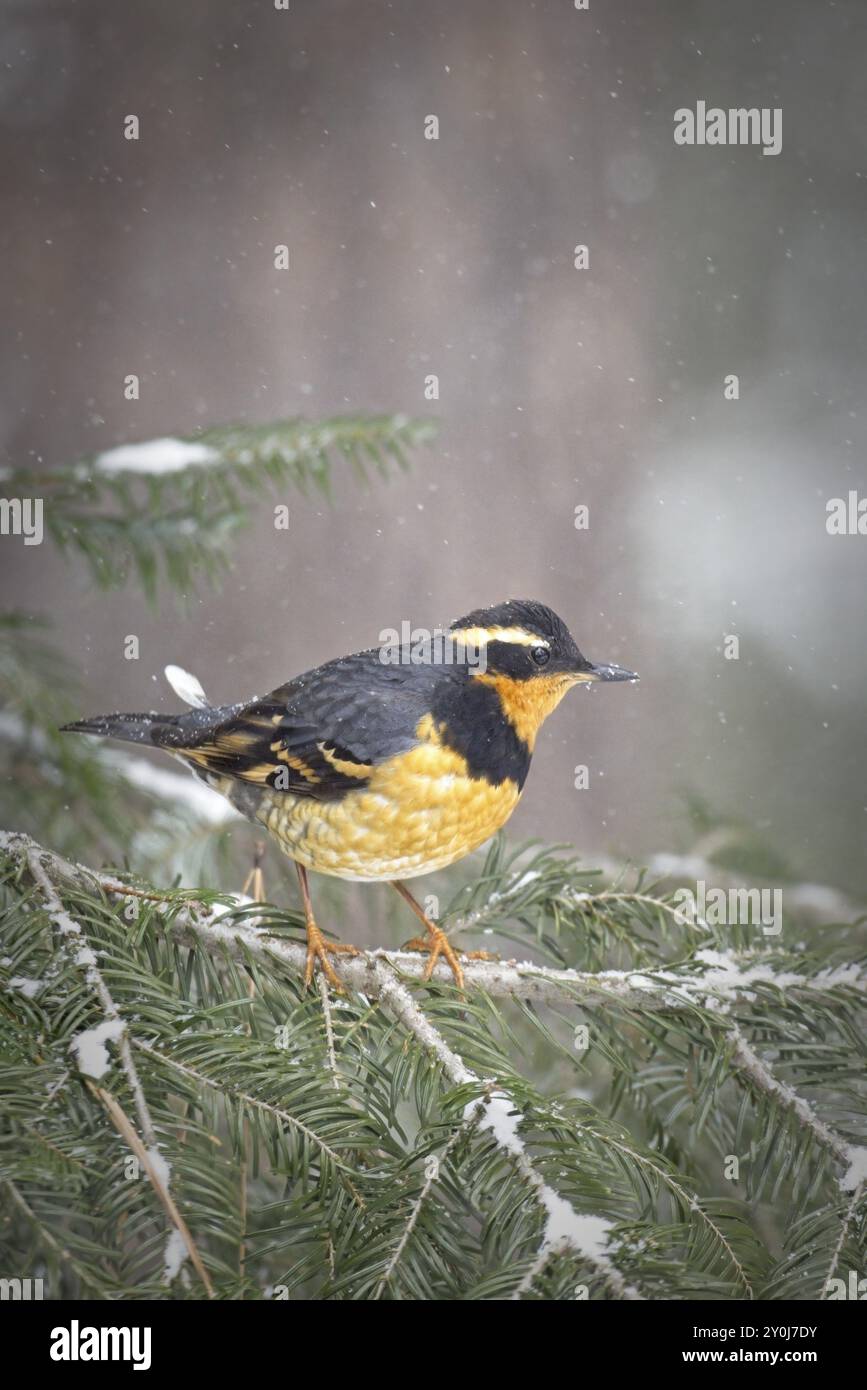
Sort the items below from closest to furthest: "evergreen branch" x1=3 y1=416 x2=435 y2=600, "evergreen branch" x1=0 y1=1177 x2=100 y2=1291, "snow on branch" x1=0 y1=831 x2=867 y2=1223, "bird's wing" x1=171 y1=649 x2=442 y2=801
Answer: "evergreen branch" x1=0 y1=1177 x2=100 y2=1291 → "snow on branch" x1=0 y1=831 x2=867 y2=1223 → "bird's wing" x1=171 y1=649 x2=442 y2=801 → "evergreen branch" x1=3 y1=416 x2=435 y2=600

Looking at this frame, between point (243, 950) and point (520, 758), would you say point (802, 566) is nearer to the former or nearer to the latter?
point (520, 758)

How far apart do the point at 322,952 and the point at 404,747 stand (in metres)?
0.17

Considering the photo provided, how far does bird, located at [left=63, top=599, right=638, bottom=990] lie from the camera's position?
847 millimetres

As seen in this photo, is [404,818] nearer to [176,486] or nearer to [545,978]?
[545,978]

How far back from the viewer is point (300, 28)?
104 cm

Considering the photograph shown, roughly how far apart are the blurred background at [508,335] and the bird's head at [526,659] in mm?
208

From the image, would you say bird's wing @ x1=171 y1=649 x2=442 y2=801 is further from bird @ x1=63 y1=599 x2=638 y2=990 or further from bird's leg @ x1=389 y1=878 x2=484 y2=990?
bird's leg @ x1=389 y1=878 x2=484 y2=990

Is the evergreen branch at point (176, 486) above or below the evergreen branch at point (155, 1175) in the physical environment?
above

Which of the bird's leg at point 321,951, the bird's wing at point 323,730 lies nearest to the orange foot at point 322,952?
the bird's leg at point 321,951

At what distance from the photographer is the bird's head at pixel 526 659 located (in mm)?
850
